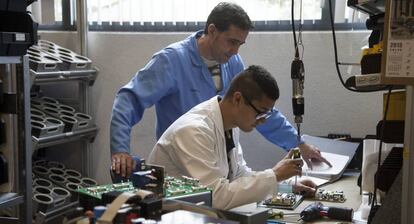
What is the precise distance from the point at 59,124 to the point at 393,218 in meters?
1.85

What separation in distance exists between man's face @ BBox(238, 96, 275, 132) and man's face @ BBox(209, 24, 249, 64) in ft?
1.45

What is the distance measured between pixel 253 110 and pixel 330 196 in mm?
416

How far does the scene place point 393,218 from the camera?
1148mm

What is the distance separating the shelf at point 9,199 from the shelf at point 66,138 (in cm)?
40

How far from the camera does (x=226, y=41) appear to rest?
2.05m

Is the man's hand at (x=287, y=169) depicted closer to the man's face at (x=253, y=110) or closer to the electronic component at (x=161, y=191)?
the man's face at (x=253, y=110)

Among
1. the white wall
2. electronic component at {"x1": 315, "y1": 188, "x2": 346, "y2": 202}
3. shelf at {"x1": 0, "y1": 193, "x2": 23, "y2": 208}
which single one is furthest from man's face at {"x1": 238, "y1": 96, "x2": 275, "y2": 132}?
shelf at {"x1": 0, "y1": 193, "x2": 23, "y2": 208}

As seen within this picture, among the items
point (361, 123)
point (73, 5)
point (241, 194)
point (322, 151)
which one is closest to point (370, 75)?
point (241, 194)

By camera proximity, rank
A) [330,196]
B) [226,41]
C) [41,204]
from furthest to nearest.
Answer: [41,204]
[226,41]
[330,196]

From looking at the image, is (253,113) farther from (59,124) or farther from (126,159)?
(59,124)

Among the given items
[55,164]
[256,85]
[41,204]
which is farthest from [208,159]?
[55,164]

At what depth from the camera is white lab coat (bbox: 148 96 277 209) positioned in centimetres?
148

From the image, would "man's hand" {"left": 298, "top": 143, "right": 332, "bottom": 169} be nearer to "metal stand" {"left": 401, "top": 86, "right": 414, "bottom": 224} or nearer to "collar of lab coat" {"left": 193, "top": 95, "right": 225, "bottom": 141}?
"collar of lab coat" {"left": 193, "top": 95, "right": 225, "bottom": 141}

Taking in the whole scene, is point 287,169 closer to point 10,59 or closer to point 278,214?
point 278,214
